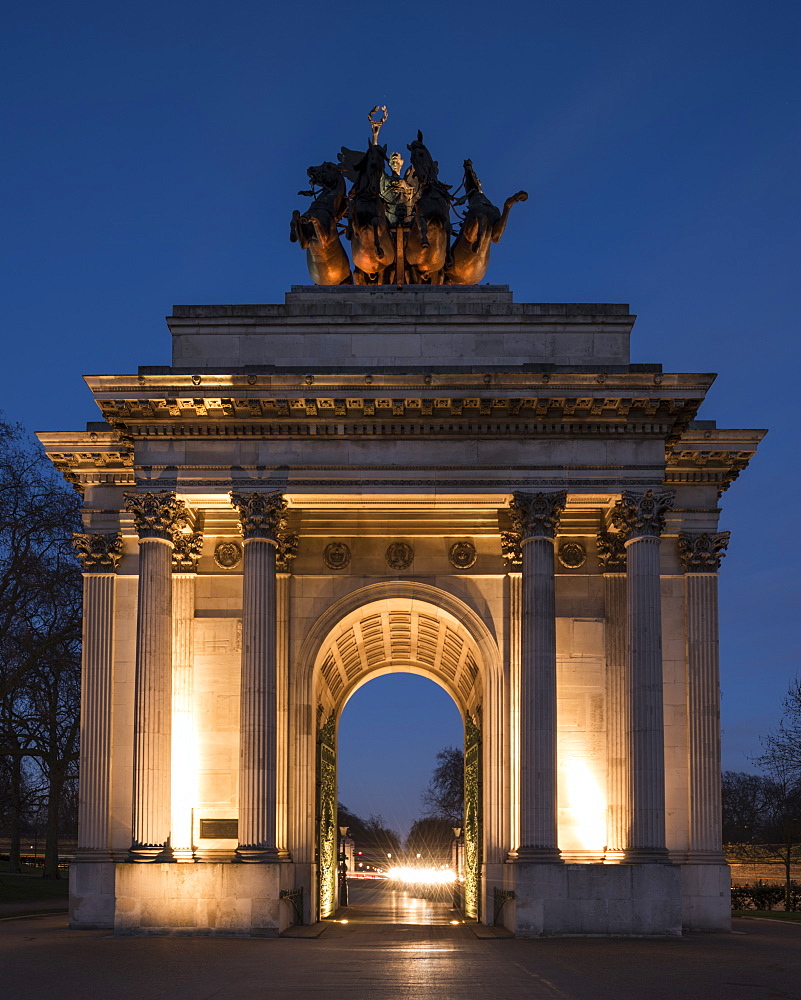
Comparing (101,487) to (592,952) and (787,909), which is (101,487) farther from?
(787,909)

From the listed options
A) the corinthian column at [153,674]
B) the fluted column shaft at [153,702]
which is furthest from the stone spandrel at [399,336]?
the fluted column shaft at [153,702]

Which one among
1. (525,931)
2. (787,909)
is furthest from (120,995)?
(787,909)

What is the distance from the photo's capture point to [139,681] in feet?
125

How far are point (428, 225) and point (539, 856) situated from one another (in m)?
19.1

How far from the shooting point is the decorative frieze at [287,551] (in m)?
41.1

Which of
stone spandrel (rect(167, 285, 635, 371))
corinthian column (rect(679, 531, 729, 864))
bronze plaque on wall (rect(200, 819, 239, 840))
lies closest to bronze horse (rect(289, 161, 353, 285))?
stone spandrel (rect(167, 285, 635, 371))

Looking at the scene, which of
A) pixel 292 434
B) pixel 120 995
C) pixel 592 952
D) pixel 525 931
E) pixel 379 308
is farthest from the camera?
pixel 379 308

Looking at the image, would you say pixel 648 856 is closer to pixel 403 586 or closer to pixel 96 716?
pixel 403 586

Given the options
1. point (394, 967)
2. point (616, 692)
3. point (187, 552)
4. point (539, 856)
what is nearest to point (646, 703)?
point (616, 692)

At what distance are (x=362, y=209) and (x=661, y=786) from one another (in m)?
19.1

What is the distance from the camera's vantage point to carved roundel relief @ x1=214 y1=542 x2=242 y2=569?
42000 mm

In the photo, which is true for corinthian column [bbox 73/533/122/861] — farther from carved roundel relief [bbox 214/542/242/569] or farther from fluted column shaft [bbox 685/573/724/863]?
fluted column shaft [bbox 685/573/724/863]

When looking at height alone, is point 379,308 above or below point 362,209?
below

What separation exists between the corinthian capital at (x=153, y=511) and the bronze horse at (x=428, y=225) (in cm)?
1129
